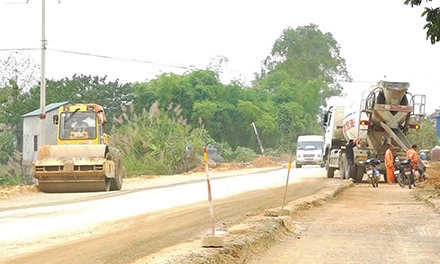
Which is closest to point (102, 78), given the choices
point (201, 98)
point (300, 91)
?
point (201, 98)

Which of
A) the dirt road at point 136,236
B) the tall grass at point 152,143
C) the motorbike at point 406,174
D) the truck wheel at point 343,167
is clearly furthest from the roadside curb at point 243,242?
the tall grass at point 152,143

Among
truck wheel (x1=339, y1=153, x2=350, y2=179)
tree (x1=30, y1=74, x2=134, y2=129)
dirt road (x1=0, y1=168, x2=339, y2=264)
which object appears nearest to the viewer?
dirt road (x1=0, y1=168, x2=339, y2=264)

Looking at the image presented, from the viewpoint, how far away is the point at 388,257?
12602 mm

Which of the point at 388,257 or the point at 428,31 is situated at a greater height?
the point at 428,31

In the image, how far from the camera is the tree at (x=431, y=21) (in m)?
20.2

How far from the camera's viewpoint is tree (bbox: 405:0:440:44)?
66.2ft

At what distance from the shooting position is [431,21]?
2052 centimetres

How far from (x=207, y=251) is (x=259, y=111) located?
83.6 meters

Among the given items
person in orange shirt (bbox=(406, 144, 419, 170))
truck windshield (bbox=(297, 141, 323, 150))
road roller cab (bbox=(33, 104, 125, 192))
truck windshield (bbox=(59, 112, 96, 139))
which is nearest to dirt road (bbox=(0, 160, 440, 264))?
road roller cab (bbox=(33, 104, 125, 192))

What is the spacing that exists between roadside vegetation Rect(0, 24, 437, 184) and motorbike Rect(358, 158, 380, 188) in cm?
1694

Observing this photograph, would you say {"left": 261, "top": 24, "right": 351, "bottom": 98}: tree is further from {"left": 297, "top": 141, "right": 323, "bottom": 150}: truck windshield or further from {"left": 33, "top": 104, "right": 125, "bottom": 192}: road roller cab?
{"left": 33, "top": 104, "right": 125, "bottom": 192}: road roller cab

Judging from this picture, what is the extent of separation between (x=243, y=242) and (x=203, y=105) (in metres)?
73.1

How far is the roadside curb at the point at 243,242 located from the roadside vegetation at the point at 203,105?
32082 mm

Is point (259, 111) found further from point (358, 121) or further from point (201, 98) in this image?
point (358, 121)
